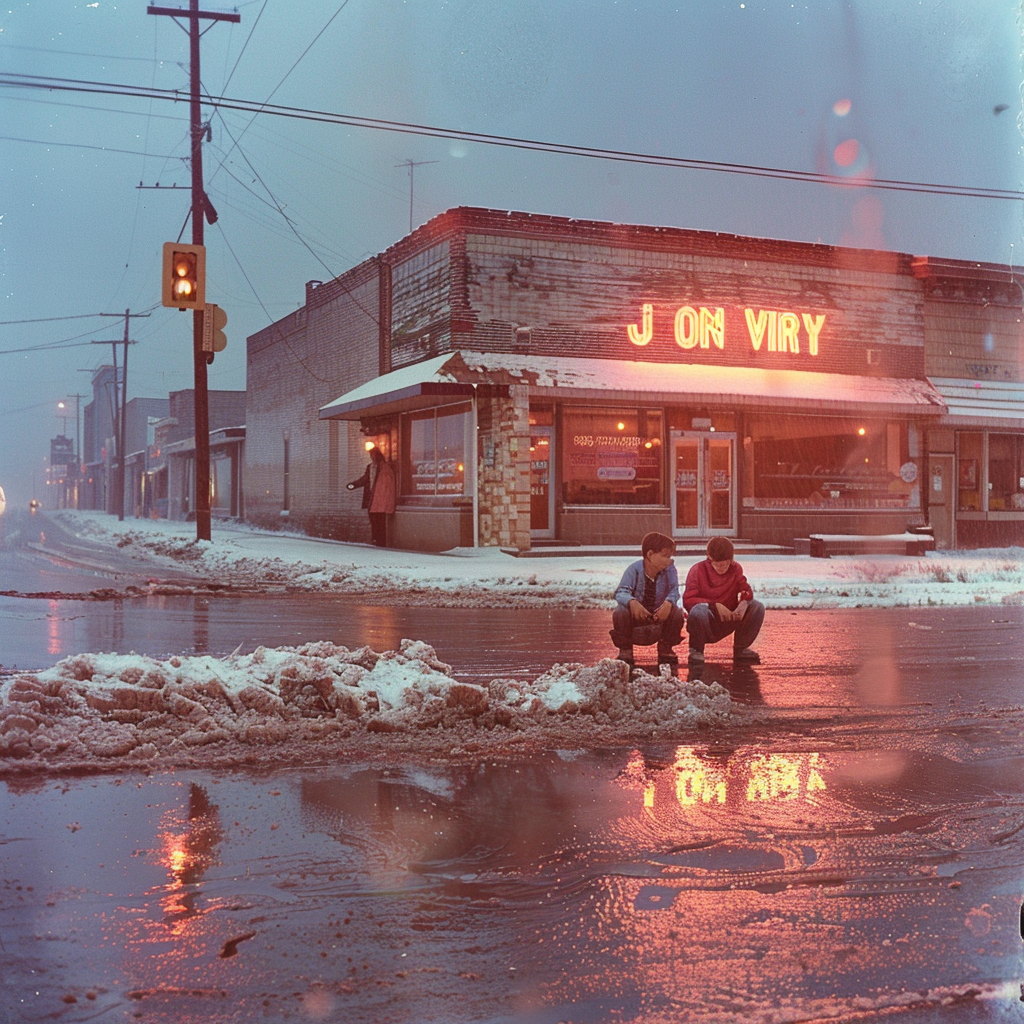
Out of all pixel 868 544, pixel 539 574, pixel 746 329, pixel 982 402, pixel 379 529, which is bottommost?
pixel 539 574

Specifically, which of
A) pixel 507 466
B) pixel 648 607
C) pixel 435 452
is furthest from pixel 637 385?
pixel 648 607

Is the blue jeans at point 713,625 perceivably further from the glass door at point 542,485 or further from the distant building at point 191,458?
the distant building at point 191,458

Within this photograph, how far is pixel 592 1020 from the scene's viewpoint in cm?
329

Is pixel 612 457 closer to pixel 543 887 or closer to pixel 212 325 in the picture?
pixel 212 325

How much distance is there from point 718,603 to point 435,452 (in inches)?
630

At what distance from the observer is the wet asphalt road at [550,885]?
344 centimetres

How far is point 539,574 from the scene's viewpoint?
63.3 ft

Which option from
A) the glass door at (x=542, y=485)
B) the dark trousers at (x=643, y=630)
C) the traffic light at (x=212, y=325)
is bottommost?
the dark trousers at (x=643, y=630)

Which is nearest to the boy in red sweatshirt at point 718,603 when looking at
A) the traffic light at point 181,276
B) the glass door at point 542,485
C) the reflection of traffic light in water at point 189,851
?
the reflection of traffic light in water at point 189,851

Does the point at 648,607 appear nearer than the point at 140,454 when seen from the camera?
Yes

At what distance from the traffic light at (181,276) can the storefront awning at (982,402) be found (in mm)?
17874

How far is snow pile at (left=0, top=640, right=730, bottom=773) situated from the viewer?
6270 millimetres

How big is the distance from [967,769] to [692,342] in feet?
63.1

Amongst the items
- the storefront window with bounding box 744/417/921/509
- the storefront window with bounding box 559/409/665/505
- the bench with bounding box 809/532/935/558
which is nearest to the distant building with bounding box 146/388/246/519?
the storefront window with bounding box 559/409/665/505
